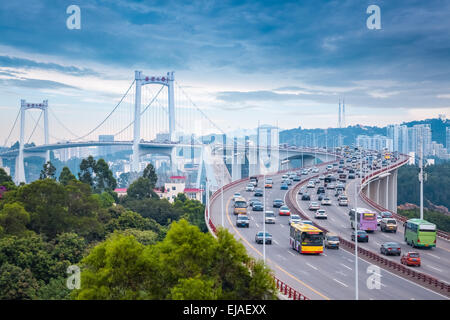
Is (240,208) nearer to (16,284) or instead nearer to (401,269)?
(16,284)

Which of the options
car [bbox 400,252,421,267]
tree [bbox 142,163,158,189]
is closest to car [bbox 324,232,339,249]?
car [bbox 400,252,421,267]

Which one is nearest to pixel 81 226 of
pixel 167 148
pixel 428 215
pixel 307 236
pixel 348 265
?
pixel 307 236

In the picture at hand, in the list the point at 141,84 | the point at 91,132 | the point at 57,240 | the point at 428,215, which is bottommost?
the point at 428,215

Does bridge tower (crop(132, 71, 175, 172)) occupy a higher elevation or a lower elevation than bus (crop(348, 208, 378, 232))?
higher

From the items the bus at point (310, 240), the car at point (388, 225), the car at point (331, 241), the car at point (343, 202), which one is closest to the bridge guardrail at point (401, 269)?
the car at point (331, 241)

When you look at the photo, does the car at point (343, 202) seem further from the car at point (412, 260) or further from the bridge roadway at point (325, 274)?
the car at point (412, 260)

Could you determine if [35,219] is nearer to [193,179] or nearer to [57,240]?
[57,240]

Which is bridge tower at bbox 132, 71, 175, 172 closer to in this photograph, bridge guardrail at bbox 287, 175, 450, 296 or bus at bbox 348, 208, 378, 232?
bus at bbox 348, 208, 378, 232
